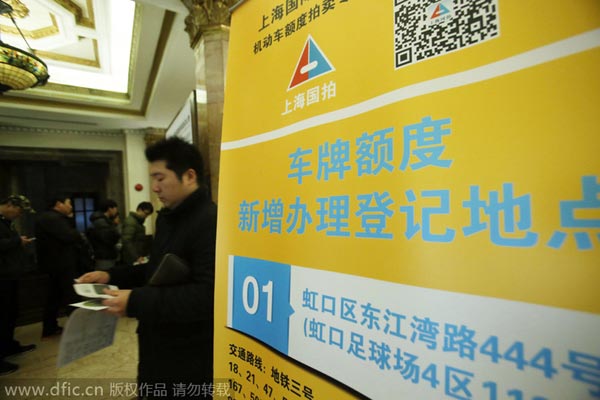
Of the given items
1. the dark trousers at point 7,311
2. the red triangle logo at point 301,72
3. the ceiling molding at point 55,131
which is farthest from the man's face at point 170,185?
the ceiling molding at point 55,131

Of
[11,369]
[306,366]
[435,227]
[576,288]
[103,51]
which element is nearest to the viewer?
[576,288]

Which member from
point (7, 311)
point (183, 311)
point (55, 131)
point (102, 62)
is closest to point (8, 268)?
point (7, 311)

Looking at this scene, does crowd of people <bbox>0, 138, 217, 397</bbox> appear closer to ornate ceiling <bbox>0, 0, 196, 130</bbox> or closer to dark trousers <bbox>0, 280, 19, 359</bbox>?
ornate ceiling <bbox>0, 0, 196, 130</bbox>

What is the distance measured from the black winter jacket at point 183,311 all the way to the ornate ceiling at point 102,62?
2.09 metres

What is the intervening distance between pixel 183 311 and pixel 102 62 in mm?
4296

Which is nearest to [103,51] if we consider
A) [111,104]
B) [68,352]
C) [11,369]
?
[111,104]

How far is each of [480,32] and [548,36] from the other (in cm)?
9

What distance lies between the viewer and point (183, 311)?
0.95 m

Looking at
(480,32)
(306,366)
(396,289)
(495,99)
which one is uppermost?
(480,32)

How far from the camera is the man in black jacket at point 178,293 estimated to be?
96cm

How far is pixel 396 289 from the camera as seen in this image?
0.51 m

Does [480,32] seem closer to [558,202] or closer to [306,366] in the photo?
[558,202]

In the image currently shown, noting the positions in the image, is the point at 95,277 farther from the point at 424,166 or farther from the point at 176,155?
the point at 424,166

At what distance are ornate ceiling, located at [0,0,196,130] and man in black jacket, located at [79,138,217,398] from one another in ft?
5.99
